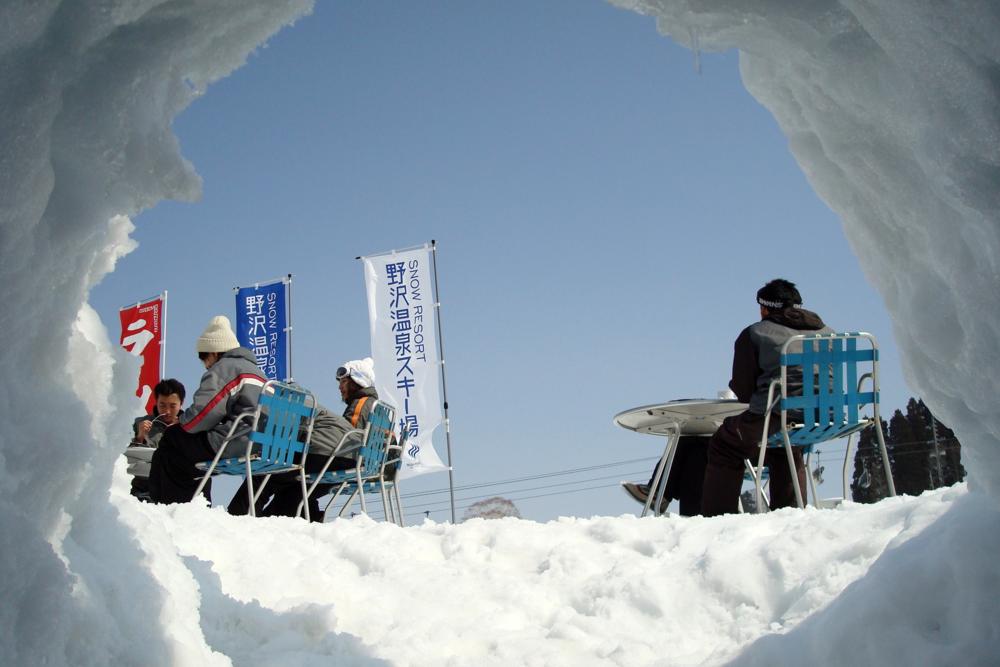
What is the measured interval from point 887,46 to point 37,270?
5.41 ft

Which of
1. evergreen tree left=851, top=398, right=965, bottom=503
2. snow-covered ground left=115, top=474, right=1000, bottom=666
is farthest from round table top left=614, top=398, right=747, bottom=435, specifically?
evergreen tree left=851, top=398, right=965, bottom=503

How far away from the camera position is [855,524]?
3.18 meters

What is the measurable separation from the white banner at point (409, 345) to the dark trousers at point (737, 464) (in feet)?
16.0

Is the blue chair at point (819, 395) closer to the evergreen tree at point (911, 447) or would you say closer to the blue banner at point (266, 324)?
the blue banner at point (266, 324)

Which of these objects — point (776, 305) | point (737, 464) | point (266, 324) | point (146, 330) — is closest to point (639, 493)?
point (737, 464)

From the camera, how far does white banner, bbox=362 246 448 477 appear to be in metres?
9.65

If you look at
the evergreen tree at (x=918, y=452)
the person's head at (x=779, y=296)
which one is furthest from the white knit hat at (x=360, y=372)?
the evergreen tree at (x=918, y=452)

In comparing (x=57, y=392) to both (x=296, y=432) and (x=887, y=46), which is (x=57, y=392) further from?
(x=296, y=432)

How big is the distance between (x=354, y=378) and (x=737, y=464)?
3.03 m

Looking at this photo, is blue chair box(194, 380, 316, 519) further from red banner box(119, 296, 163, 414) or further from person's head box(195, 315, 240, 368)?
red banner box(119, 296, 163, 414)

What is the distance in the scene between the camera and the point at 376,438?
242 inches

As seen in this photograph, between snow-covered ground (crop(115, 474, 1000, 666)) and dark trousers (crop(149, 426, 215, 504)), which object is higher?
dark trousers (crop(149, 426, 215, 504))

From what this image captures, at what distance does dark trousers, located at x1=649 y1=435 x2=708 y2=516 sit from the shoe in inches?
2.7

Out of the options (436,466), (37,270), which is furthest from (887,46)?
(436,466)
